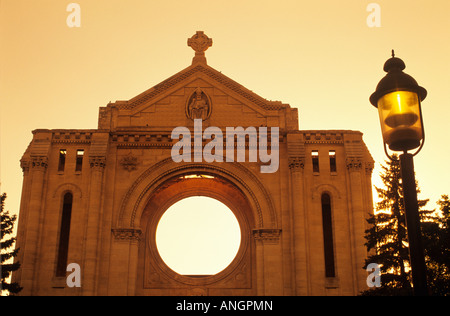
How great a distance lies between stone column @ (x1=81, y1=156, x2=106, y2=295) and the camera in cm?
3331

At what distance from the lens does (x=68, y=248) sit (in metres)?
34.8

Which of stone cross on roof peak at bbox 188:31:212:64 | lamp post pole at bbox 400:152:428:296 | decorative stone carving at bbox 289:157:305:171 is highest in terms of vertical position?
stone cross on roof peak at bbox 188:31:212:64

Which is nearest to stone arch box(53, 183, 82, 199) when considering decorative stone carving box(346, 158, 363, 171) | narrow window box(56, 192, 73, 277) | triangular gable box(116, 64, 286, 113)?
Result: narrow window box(56, 192, 73, 277)

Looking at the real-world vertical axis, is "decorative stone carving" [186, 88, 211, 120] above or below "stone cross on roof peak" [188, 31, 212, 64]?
below

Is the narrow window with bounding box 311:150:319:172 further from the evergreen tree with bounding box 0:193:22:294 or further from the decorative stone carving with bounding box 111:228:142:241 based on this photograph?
the evergreen tree with bounding box 0:193:22:294

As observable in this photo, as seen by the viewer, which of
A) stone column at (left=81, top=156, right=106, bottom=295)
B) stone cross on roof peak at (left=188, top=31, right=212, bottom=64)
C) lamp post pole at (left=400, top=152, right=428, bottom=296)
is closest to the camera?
lamp post pole at (left=400, top=152, right=428, bottom=296)

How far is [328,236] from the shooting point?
35.8m

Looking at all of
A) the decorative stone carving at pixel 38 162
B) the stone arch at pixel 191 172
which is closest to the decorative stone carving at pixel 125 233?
the stone arch at pixel 191 172

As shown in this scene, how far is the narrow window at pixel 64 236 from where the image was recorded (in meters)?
35.1

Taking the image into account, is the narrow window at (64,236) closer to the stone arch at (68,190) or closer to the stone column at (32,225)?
the stone arch at (68,190)

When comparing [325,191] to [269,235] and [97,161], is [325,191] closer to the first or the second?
[269,235]

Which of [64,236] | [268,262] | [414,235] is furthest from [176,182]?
[414,235]

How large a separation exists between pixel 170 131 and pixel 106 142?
13.8 ft

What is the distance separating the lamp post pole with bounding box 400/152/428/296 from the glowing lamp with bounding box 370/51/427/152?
37cm
